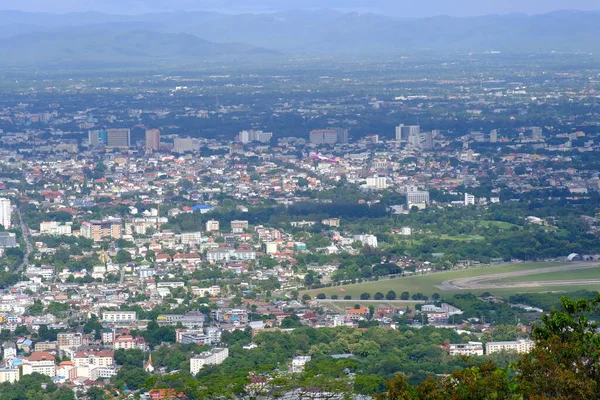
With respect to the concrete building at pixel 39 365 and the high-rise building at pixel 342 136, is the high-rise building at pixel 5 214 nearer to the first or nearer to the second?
the concrete building at pixel 39 365

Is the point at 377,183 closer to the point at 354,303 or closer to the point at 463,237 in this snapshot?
the point at 463,237

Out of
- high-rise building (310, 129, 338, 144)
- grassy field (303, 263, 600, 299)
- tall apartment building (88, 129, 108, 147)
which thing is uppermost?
grassy field (303, 263, 600, 299)

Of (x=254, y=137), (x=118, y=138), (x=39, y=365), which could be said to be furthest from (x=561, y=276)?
(x=118, y=138)

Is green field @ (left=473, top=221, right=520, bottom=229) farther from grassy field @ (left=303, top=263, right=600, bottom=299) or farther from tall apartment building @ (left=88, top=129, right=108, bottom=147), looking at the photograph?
tall apartment building @ (left=88, top=129, right=108, bottom=147)

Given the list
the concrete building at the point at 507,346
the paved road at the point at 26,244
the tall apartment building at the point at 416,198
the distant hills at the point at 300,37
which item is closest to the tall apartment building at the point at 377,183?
the tall apartment building at the point at 416,198

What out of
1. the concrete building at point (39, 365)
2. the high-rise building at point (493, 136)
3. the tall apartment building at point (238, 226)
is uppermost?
the concrete building at point (39, 365)

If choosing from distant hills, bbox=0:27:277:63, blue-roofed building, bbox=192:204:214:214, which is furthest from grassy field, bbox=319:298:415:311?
distant hills, bbox=0:27:277:63

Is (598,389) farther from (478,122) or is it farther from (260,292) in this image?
(478,122)
